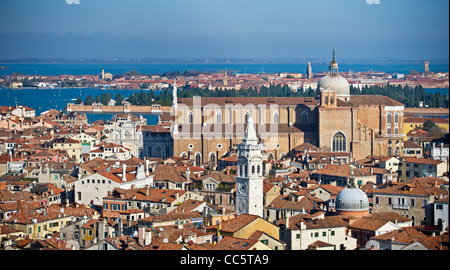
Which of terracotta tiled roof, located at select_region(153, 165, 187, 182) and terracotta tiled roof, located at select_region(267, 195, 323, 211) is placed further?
terracotta tiled roof, located at select_region(153, 165, 187, 182)

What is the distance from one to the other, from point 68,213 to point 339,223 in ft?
14.1

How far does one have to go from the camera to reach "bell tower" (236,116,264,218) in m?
13.9

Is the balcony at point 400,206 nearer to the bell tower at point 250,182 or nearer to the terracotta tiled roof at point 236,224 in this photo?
the bell tower at point 250,182

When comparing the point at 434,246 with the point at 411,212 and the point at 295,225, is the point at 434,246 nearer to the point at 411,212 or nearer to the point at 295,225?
the point at 295,225

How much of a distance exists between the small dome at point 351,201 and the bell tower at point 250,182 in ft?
3.44

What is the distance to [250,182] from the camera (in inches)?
548

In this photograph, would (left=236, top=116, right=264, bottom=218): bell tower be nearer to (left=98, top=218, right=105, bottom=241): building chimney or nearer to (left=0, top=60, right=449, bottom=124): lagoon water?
(left=98, top=218, right=105, bottom=241): building chimney

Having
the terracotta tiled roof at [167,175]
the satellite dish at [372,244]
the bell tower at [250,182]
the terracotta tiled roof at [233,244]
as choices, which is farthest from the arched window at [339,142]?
the terracotta tiled roof at [233,244]

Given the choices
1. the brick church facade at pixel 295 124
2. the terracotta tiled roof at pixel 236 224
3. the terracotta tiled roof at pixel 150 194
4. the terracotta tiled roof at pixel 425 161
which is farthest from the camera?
the brick church facade at pixel 295 124

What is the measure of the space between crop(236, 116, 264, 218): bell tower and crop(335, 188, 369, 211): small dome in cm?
105

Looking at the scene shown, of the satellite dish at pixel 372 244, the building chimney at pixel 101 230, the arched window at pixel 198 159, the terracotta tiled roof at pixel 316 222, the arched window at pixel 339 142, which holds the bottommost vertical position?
the arched window at pixel 198 159

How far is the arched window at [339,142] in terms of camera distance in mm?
27297

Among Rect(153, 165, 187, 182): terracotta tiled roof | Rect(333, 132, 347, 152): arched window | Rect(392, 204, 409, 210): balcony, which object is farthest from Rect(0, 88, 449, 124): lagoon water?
Rect(392, 204, 409, 210): balcony
